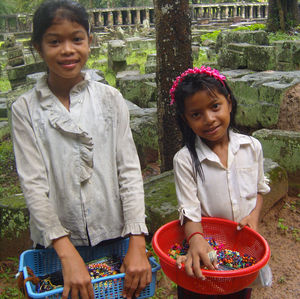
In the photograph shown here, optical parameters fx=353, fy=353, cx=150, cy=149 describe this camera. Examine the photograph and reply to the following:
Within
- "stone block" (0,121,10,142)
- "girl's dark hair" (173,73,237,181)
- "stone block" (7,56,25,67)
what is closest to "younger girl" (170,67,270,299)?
"girl's dark hair" (173,73,237,181)

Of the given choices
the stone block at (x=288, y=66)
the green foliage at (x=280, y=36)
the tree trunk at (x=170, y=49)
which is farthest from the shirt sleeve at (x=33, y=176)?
the green foliage at (x=280, y=36)

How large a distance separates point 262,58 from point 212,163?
204 inches

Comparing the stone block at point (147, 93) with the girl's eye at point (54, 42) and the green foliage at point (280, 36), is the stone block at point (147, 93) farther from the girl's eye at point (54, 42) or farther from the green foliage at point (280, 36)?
the green foliage at point (280, 36)

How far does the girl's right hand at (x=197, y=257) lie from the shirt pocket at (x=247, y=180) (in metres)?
0.32

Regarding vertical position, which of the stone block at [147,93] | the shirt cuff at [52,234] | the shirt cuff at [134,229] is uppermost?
the shirt cuff at [52,234]

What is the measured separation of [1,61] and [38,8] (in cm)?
1400

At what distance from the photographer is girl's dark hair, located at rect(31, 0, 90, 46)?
1.36 metres

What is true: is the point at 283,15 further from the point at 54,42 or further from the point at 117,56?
the point at 54,42

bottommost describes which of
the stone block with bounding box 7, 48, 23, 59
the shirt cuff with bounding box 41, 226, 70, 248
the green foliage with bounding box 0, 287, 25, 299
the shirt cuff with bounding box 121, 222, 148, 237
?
the green foliage with bounding box 0, 287, 25, 299

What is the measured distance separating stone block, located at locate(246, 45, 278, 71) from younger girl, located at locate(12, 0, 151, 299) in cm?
518

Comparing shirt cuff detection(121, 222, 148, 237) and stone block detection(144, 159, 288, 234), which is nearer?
shirt cuff detection(121, 222, 148, 237)

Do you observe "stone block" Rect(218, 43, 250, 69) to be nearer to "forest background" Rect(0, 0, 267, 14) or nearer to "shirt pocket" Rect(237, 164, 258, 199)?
"shirt pocket" Rect(237, 164, 258, 199)

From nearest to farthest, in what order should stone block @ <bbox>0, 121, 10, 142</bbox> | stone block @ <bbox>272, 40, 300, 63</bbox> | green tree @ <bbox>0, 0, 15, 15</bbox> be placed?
stone block @ <bbox>0, 121, 10, 142</bbox>
stone block @ <bbox>272, 40, 300, 63</bbox>
green tree @ <bbox>0, 0, 15, 15</bbox>

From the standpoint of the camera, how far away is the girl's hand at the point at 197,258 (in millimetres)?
1255
